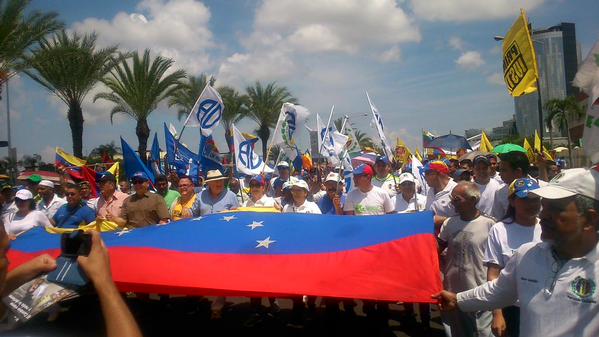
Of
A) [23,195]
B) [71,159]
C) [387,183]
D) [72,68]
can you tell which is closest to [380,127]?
[387,183]

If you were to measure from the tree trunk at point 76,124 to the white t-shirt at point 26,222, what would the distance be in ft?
47.1

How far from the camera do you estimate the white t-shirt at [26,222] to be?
6203 mm

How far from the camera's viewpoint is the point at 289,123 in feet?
30.7

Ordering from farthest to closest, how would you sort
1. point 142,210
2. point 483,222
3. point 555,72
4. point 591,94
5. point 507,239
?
1. point 555,72
2. point 142,210
3. point 483,222
4. point 507,239
5. point 591,94

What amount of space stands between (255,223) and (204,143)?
3355 mm

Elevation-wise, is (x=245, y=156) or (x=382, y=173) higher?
(x=245, y=156)

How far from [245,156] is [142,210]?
132 inches

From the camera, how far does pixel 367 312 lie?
601cm

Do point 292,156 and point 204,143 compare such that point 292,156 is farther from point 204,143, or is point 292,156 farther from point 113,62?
point 113,62

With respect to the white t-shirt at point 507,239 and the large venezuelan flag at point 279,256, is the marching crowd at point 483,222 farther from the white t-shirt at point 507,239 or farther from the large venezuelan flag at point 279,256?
the large venezuelan flag at point 279,256

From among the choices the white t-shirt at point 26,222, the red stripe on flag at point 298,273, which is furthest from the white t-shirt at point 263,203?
the white t-shirt at point 26,222

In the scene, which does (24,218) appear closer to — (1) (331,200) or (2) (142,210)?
(2) (142,210)

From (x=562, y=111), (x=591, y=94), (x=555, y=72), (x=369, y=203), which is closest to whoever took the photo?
(x=591, y=94)

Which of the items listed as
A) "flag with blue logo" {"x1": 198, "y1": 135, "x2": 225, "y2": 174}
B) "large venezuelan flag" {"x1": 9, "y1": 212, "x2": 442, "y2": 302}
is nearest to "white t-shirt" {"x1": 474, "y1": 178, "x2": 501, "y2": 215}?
"large venezuelan flag" {"x1": 9, "y1": 212, "x2": 442, "y2": 302}
